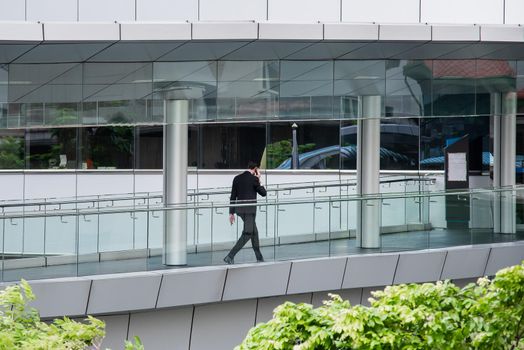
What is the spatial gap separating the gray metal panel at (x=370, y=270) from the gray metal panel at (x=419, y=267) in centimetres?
16

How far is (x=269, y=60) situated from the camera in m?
21.1

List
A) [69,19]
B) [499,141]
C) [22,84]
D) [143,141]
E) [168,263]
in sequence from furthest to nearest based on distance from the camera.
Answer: [143,141], [499,141], [22,84], [69,19], [168,263]

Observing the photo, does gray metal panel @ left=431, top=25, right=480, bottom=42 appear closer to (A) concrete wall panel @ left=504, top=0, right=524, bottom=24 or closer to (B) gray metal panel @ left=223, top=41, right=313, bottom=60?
(A) concrete wall panel @ left=504, top=0, right=524, bottom=24

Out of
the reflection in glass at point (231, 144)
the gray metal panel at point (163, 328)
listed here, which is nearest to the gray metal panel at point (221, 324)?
Answer: the gray metal panel at point (163, 328)

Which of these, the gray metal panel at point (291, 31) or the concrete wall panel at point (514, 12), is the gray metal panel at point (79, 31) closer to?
the gray metal panel at point (291, 31)

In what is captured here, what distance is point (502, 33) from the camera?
19734 mm

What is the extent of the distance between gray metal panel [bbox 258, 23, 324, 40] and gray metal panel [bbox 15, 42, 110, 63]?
8.73ft

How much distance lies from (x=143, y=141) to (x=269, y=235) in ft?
38.4

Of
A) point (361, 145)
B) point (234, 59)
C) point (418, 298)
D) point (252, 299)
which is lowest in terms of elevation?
point (252, 299)

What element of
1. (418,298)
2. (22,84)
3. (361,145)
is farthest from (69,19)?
(418,298)

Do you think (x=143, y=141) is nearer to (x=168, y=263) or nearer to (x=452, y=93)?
(x=452, y=93)

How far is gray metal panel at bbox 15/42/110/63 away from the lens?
18609 millimetres

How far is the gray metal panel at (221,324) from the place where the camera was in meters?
17.8

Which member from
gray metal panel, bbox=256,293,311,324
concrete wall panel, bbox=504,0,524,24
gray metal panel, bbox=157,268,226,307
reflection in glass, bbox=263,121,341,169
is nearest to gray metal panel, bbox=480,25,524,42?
concrete wall panel, bbox=504,0,524,24
